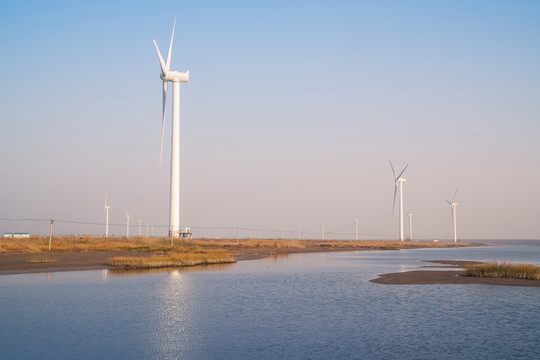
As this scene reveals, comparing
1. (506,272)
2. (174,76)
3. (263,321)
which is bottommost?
(263,321)

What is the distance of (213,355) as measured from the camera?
11805mm

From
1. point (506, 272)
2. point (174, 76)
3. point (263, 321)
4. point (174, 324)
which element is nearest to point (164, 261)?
point (174, 324)

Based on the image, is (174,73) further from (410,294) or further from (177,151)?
(410,294)

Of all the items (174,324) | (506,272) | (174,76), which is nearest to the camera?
(174,324)

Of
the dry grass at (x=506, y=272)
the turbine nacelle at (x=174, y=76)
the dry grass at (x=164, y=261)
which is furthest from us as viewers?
the turbine nacelle at (x=174, y=76)

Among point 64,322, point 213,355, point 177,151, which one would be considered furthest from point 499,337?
point 177,151

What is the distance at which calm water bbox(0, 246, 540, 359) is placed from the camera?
1228 centimetres

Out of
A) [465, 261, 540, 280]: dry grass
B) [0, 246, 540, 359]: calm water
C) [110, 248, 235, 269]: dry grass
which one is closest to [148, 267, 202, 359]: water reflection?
[0, 246, 540, 359]: calm water

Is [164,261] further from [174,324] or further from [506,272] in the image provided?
[506,272]

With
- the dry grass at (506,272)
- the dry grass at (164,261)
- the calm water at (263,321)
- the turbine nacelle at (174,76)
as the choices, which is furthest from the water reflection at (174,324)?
the turbine nacelle at (174,76)

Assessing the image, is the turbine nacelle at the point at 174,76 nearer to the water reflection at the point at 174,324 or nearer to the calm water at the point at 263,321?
the calm water at the point at 263,321

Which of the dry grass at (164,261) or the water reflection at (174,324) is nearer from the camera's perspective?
the water reflection at (174,324)

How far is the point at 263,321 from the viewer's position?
16.0 metres

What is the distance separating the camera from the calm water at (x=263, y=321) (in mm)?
12281
